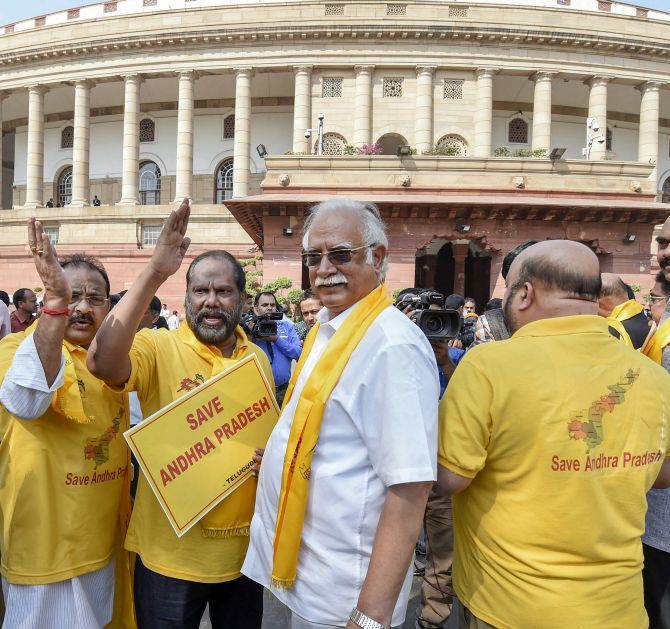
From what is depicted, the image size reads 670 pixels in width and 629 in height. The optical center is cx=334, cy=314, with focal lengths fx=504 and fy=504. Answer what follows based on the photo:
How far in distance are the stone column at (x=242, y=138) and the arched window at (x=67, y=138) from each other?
14.5 metres

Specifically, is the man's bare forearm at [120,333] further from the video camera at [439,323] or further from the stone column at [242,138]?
the stone column at [242,138]

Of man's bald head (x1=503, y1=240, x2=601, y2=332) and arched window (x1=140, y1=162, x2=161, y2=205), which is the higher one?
arched window (x1=140, y1=162, x2=161, y2=205)

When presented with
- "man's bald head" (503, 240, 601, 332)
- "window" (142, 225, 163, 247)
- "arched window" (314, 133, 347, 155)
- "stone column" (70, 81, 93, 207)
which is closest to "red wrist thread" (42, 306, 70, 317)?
"man's bald head" (503, 240, 601, 332)

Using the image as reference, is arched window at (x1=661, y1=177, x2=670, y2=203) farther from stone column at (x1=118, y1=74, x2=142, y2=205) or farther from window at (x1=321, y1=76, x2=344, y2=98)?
stone column at (x1=118, y1=74, x2=142, y2=205)

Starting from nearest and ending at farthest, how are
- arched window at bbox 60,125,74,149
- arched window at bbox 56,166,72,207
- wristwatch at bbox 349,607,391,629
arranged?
1. wristwatch at bbox 349,607,391,629
2. arched window at bbox 56,166,72,207
3. arched window at bbox 60,125,74,149

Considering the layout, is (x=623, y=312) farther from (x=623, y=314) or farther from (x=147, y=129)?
(x=147, y=129)

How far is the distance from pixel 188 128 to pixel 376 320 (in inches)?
1278

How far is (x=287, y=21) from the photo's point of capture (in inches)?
1137

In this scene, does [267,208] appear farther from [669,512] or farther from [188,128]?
[188,128]

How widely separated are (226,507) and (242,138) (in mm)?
30815

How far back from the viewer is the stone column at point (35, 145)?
32.4 metres

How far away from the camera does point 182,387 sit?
2250mm

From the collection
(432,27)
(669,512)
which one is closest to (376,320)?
(669,512)

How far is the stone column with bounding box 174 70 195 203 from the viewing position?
30.4 m
